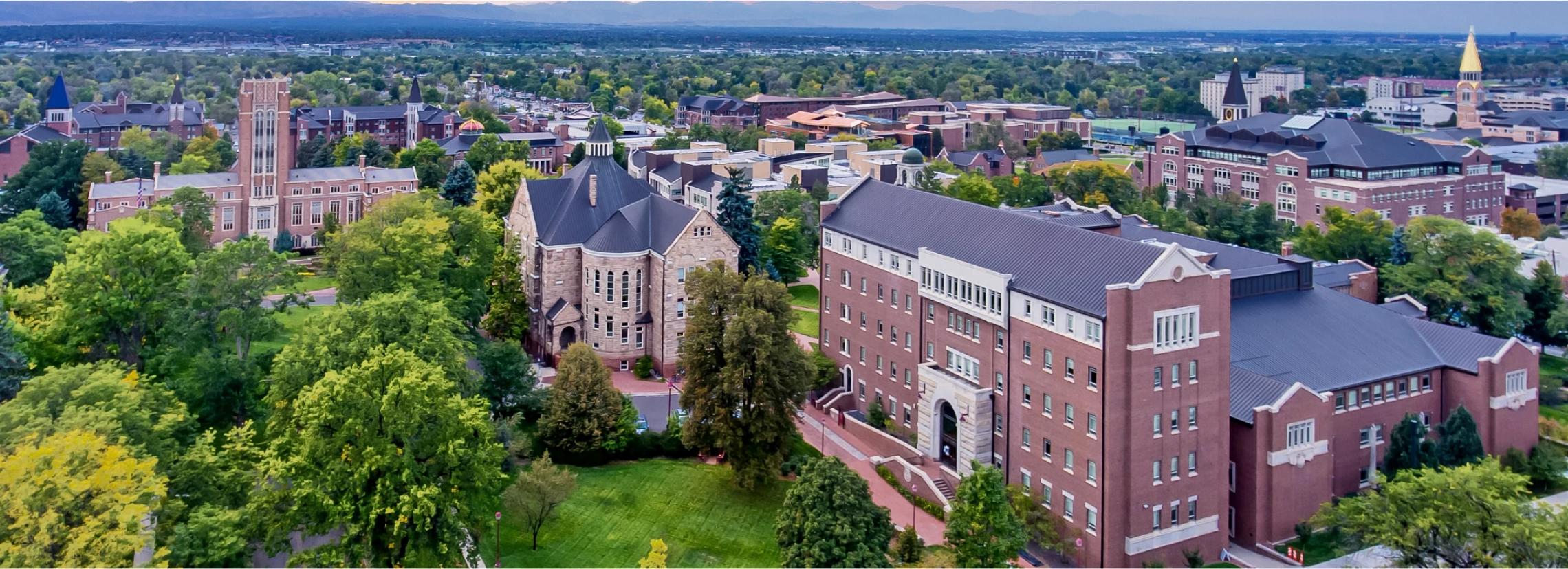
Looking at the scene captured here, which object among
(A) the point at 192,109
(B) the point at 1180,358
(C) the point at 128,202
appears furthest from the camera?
(A) the point at 192,109

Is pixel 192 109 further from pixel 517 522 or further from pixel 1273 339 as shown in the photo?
pixel 1273 339

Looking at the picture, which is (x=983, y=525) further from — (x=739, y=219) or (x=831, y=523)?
(x=739, y=219)

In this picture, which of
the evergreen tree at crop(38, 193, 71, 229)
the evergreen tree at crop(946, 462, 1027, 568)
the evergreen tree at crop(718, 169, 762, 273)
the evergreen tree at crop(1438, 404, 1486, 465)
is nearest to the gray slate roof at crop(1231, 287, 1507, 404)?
the evergreen tree at crop(1438, 404, 1486, 465)

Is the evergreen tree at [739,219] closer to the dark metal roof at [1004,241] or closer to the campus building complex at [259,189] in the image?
the dark metal roof at [1004,241]

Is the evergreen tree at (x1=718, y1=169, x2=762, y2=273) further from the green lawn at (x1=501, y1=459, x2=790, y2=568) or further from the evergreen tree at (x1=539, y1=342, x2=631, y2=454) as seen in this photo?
the green lawn at (x1=501, y1=459, x2=790, y2=568)

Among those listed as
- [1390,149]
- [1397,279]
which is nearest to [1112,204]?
[1390,149]

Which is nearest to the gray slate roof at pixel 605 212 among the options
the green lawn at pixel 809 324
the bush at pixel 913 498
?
the green lawn at pixel 809 324

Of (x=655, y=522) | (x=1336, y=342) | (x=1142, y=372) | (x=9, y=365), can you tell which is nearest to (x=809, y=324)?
(x=655, y=522)
